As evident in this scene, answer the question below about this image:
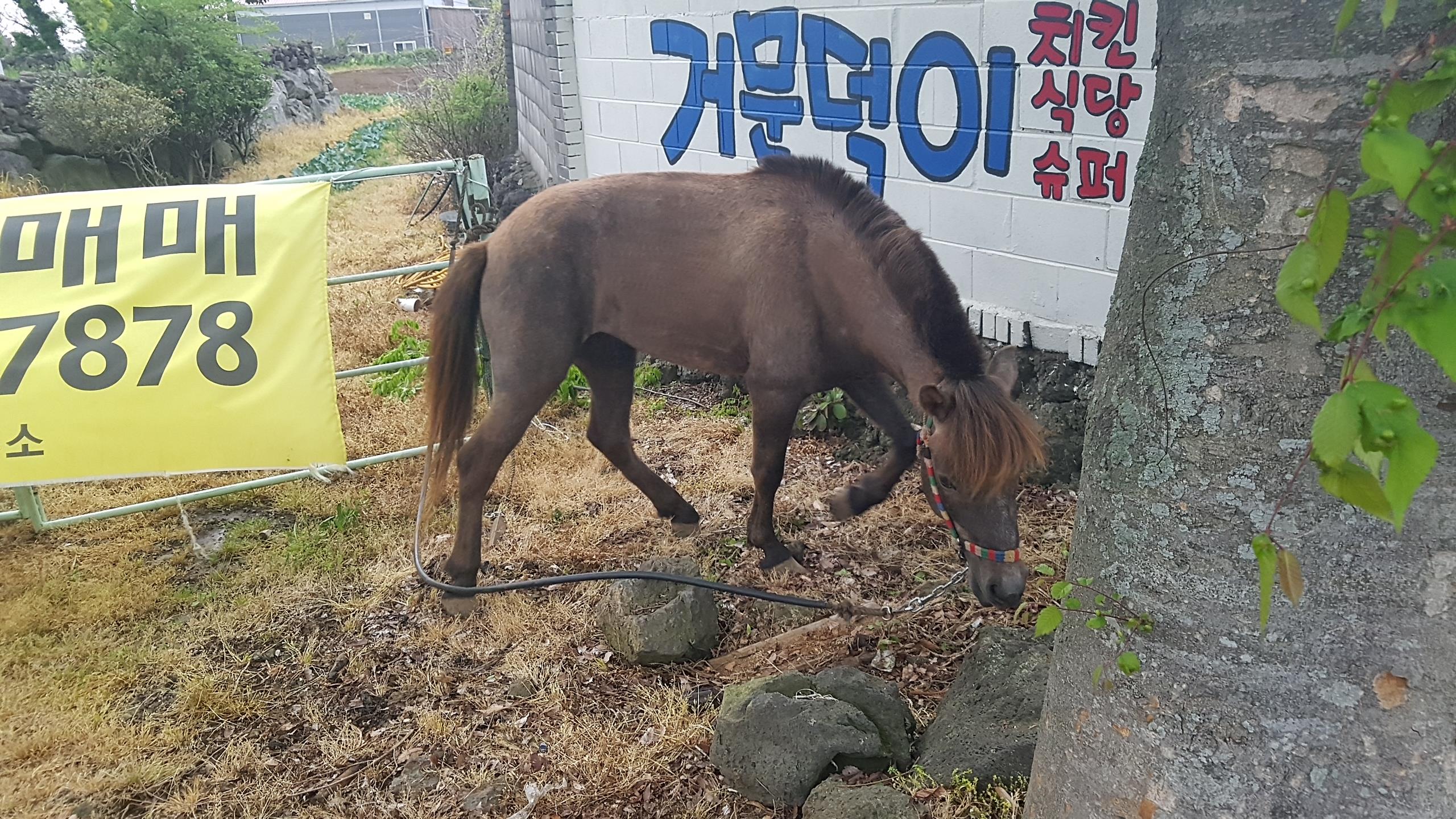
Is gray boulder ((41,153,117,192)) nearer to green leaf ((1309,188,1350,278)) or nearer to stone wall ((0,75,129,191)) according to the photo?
stone wall ((0,75,129,191))

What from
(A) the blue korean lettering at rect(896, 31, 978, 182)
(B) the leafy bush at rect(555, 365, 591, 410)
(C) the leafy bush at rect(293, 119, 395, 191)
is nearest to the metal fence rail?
(B) the leafy bush at rect(555, 365, 591, 410)

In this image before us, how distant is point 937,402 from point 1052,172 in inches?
65.0

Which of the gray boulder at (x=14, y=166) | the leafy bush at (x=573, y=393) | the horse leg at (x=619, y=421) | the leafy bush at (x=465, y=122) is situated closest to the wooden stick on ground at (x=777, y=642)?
the horse leg at (x=619, y=421)

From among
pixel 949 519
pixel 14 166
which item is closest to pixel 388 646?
pixel 949 519

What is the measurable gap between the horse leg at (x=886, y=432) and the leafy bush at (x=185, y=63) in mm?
13120

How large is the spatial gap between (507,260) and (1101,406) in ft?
7.91

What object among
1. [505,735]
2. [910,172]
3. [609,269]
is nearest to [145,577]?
[505,735]

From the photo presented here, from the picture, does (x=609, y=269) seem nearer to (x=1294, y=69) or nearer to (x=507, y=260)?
(x=507, y=260)

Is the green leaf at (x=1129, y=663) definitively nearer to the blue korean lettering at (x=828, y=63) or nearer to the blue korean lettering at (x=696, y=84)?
the blue korean lettering at (x=828, y=63)

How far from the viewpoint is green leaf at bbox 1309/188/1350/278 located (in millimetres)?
876

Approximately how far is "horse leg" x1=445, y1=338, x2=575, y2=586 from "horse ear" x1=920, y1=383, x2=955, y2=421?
1.40 meters

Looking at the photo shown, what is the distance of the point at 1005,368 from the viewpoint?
2.87 metres

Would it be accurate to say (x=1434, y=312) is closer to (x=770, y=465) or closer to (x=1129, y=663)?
(x=1129, y=663)

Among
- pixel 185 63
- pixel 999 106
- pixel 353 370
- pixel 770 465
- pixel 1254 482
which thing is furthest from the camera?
pixel 185 63
